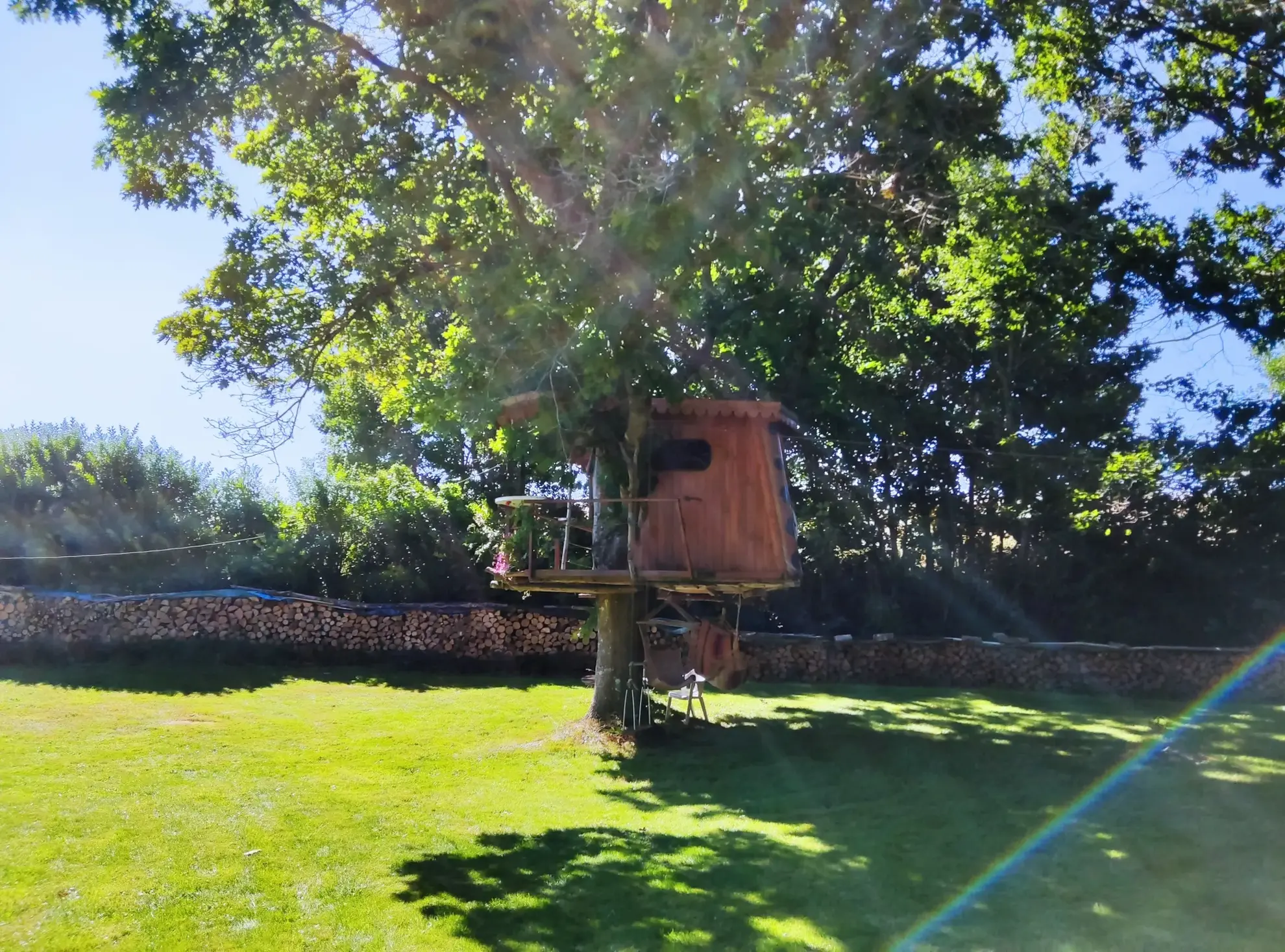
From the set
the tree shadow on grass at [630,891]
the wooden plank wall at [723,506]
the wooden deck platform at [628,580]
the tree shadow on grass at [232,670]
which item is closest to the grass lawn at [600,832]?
the tree shadow on grass at [630,891]

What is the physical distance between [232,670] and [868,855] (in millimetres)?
14070

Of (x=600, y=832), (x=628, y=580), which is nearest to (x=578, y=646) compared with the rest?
(x=628, y=580)

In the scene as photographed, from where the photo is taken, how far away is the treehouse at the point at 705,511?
11.1m

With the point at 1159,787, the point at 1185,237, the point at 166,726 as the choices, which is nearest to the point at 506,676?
the point at 166,726

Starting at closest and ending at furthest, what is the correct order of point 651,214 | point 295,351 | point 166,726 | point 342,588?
point 651,214 < point 166,726 < point 295,351 < point 342,588

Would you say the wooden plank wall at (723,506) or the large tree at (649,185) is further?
the wooden plank wall at (723,506)

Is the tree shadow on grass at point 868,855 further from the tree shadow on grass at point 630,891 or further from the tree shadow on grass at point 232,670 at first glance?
the tree shadow on grass at point 232,670

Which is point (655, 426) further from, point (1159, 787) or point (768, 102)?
point (1159, 787)

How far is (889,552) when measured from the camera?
22.7 metres

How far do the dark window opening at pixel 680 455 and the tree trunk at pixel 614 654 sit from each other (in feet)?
8.09

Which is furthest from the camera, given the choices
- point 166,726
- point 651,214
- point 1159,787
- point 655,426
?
point 166,726

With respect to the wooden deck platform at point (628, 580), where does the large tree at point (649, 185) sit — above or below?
above

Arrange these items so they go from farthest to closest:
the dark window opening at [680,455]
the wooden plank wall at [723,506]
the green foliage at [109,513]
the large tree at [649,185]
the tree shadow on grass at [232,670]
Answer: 1. the green foliage at [109,513]
2. the tree shadow on grass at [232,670]
3. the dark window opening at [680,455]
4. the wooden plank wall at [723,506]
5. the large tree at [649,185]

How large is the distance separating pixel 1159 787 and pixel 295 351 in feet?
38.0
